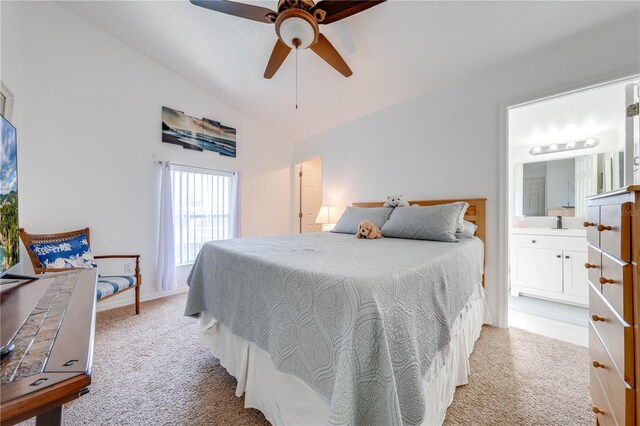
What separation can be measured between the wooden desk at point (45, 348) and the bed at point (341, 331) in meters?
0.65

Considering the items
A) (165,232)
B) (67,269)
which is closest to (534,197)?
(165,232)

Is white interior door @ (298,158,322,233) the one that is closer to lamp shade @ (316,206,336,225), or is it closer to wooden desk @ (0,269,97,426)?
lamp shade @ (316,206,336,225)

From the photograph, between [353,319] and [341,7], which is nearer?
[353,319]

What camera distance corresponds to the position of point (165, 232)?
3.21 m

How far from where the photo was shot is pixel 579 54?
6.43 ft

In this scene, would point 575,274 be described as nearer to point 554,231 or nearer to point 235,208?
point 554,231

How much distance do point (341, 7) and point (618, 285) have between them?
6.40ft

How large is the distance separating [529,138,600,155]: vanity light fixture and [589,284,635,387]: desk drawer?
302 cm

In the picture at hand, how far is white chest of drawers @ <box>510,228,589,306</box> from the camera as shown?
109 inches

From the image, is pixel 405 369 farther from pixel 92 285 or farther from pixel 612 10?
pixel 612 10

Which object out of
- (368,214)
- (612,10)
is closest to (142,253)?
(368,214)

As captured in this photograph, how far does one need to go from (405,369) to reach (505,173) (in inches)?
89.9

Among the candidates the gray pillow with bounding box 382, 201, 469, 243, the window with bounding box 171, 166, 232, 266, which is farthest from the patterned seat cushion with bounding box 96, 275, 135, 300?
the gray pillow with bounding box 382, 201, 469, 243

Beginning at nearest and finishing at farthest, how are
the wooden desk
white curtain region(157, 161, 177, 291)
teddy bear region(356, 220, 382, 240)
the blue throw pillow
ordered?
the wooden desk → the blue throw pillow → teddy bear region(356, 220, 382, 240) → white curtain region(157, 161, 177, 291)
